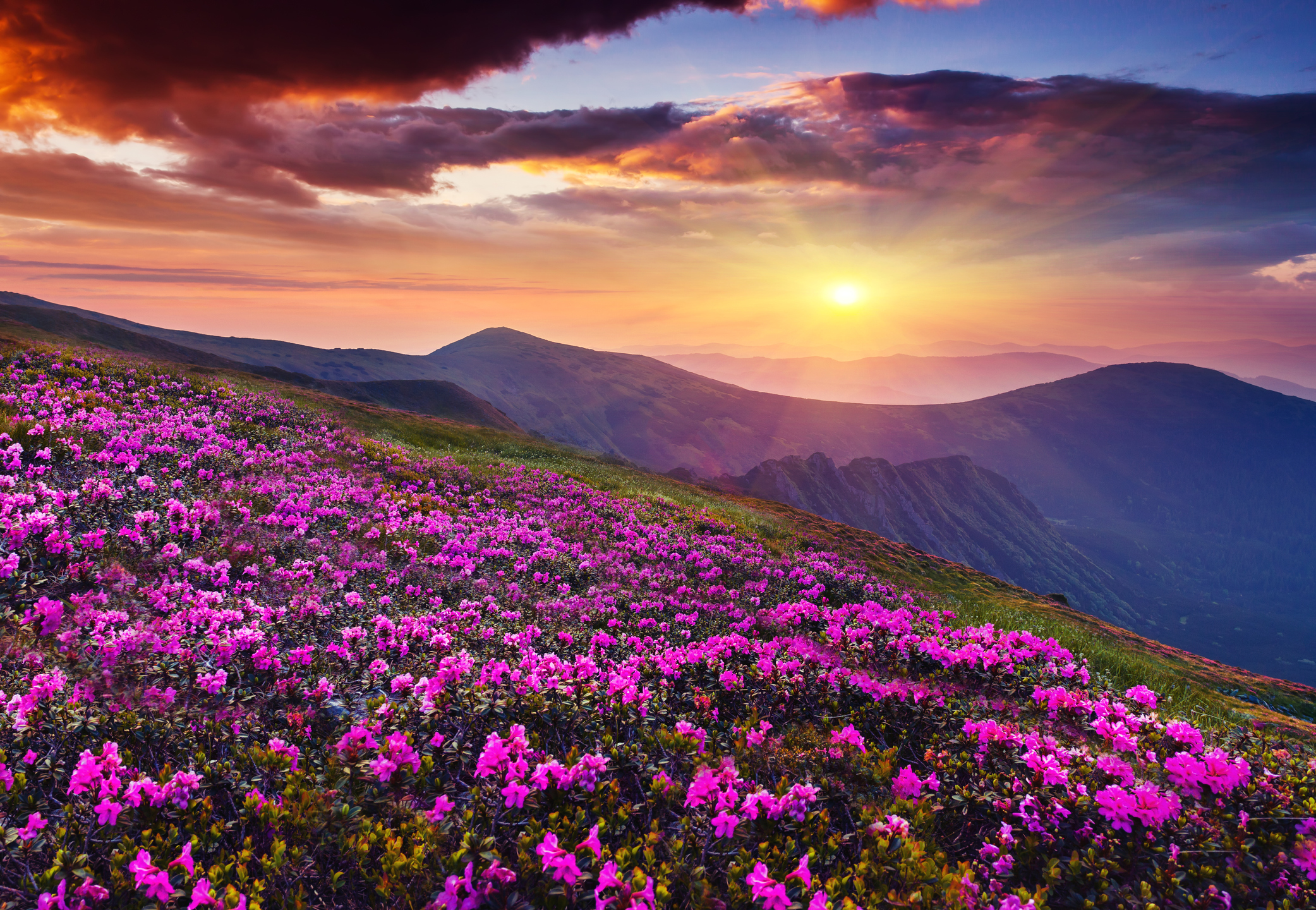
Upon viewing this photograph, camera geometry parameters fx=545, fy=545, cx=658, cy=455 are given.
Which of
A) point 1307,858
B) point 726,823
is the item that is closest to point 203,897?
point 726,823

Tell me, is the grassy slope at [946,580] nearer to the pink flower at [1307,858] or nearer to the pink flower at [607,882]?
the pink flower at [1307,858]

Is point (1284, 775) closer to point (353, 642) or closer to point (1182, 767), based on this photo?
point (1182, 767)

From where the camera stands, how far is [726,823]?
459cm

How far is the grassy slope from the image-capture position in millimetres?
13078

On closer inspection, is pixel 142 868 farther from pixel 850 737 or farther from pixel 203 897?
pixel 850 737

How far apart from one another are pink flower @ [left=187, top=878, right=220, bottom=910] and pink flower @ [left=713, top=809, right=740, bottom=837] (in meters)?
3.53

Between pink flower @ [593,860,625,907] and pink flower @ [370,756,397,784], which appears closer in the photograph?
pink flower @ [593,860,625,907]

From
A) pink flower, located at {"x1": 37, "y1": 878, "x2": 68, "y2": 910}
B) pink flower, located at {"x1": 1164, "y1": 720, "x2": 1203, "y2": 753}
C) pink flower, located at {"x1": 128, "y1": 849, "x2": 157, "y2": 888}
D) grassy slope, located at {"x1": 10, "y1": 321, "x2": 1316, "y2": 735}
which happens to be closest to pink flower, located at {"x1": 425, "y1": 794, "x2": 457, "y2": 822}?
pink flower, located at {"x1": 128, "y1": 849, "x2": 157, "y2": 888}

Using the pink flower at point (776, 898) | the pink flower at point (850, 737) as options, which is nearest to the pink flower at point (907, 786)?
the pink flower at point (850, 737)

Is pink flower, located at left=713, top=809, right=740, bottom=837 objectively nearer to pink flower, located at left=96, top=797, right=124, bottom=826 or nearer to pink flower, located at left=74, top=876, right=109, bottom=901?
pink flower, located at left=74, top=876, right=109, bottom=901

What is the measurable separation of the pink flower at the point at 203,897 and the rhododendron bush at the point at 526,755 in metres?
0.03

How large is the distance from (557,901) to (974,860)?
148 inches

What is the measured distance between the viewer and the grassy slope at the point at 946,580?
1308cm

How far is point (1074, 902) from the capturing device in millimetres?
4441
